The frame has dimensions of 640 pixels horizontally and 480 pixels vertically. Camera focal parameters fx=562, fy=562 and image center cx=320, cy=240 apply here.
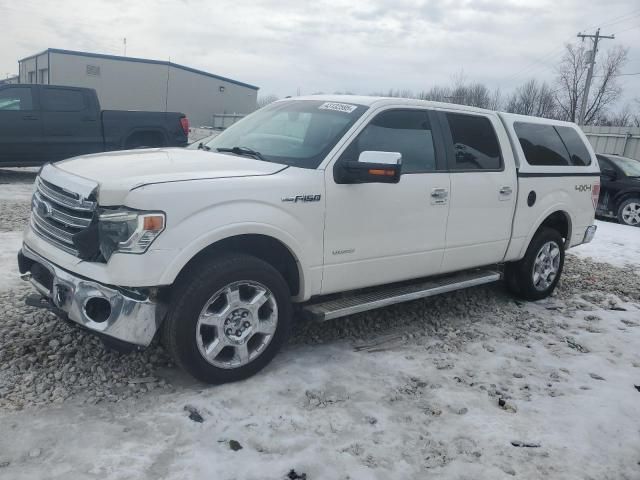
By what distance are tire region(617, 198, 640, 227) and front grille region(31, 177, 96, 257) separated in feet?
39.5

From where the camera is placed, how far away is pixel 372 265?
4.23 m

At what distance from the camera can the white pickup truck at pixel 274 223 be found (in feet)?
10.5

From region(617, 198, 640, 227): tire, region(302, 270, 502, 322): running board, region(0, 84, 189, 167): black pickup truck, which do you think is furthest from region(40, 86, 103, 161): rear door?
region(617, 198, 640, 227): tire

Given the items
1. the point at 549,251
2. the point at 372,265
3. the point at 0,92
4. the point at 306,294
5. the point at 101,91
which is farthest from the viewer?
the point at 101,91

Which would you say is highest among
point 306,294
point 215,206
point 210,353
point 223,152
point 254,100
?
point 254,100

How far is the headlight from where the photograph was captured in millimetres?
3117

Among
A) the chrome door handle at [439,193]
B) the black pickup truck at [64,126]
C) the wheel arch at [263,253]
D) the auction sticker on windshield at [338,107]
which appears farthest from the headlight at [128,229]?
the black pickup truck at [64,126]

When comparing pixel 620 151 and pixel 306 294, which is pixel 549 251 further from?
pixel 620 151

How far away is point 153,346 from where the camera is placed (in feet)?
13.4

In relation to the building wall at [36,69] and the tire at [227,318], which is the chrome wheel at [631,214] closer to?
the tire at [227,318]

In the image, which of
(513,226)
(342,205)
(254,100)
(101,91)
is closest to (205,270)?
(342,205)

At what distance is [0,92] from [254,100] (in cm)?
3164

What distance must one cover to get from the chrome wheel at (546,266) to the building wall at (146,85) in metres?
29.9

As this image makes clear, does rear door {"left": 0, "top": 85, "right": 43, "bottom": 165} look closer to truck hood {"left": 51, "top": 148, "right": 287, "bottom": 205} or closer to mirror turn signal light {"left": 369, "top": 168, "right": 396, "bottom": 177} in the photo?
truck hood {"left": 51, "top": 148, "right": 287, "bottom": 205}
